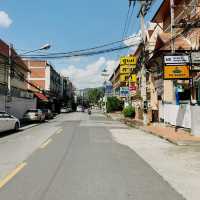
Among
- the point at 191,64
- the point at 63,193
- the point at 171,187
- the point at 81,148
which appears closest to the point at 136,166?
the point at 171,187

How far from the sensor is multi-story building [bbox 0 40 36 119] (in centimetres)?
3166

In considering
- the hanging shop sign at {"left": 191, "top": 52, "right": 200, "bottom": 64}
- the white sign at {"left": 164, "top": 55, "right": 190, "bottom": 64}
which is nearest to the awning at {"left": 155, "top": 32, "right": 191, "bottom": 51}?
the hanging shop sign at {"left": 191, "top": 52, "right": 200, "bottom": 64}

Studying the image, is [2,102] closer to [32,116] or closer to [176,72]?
[32,116]

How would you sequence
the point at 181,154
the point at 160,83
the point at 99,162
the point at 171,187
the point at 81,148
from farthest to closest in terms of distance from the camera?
1. the point at 160,83
2. the point at 81,148
3. the point at 181,154
4. the point at 99,162
5. the point at 171,187

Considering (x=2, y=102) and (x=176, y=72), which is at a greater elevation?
(x=176, y=72)

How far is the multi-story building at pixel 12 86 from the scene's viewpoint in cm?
3166

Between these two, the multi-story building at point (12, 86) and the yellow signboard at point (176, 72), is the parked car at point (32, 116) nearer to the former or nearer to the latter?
the multi-story building at point (12, 86)

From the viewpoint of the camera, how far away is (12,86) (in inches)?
1613

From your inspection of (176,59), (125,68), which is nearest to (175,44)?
(176,59)

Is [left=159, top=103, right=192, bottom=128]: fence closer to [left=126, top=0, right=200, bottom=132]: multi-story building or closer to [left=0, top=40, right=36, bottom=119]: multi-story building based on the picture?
[left=126, top=0, right=200, bottom=132]: multi-story building

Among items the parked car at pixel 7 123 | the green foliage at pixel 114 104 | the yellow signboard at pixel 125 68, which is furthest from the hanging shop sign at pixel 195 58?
the green foliage at pixel 114 104

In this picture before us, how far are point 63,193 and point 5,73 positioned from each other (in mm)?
32679

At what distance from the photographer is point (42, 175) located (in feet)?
26.5

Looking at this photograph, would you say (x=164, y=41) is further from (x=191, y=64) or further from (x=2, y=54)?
(x=2, y=54)
